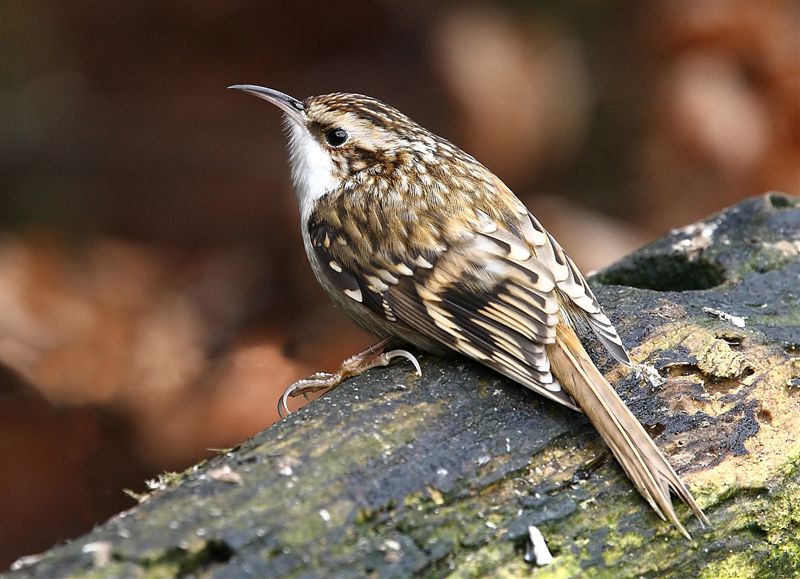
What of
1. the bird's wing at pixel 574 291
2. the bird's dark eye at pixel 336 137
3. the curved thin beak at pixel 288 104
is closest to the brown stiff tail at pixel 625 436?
the bird's wing at pixel 574 291

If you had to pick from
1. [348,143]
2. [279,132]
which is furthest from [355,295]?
[279,132]

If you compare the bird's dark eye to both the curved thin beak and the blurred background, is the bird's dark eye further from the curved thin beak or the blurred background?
the blurred background

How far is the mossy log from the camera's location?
1849 millimetres

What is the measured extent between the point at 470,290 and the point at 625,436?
0.57 metres

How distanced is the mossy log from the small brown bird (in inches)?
2.9

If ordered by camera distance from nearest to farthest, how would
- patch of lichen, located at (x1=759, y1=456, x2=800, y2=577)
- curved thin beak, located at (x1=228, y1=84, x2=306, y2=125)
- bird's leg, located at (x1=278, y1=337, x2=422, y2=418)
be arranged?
patch of lichen, located at (x1=759, y1=456, x2=800, y2=577) → bird's leg, located at (x1=278, y1=337, x2=422, y2=418) → curved thin beak, located at (x1=228, y1=84, x2=306, y2=125)

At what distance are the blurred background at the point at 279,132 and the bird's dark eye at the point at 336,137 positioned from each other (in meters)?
2.11

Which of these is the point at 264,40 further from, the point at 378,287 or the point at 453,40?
the point at 378,287

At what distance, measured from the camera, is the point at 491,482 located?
211 cm

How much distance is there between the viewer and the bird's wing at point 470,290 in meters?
2.42

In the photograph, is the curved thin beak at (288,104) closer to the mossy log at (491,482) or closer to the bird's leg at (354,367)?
the bird's leg at (354,367)

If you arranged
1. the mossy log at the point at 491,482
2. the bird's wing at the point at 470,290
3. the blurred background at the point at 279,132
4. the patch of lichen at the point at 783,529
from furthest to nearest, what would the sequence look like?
the blurred background at the point at 279,132 → the bird's wing at the point at 470,290 → the patch of lichen at the point at 783,529 → the mossy log at the point at 491,482

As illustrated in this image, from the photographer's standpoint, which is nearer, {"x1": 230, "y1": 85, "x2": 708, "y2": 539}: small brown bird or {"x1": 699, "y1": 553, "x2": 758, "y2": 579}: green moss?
{"x1": 699, "y1": 553, "x2": 758, "y2": 579}: green moss

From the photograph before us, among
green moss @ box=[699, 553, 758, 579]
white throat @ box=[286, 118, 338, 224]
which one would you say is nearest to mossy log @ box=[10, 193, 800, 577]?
green moss @ box=[699, 553, 758, 579]
